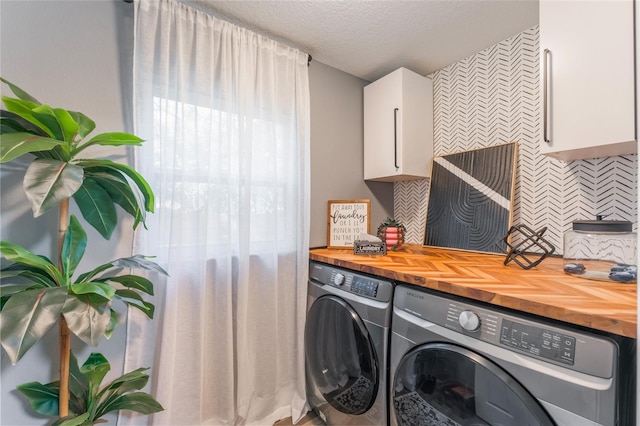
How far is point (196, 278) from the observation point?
1414 millimetres

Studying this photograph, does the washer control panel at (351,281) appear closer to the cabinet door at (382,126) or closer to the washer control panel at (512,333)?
the washer control panel at (512,333)

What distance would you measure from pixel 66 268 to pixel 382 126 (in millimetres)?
1939

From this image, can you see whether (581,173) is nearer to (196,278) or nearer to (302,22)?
(302,22)

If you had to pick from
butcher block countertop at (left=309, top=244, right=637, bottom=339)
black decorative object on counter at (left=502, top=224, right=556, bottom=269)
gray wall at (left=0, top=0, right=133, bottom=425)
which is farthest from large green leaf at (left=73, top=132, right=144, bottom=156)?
black decorative object on counter at (left=502, top=224, right=556, bottom=269)

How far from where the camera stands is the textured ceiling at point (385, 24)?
1.42m

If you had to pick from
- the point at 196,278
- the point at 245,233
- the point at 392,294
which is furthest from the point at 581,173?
the point at 196,278

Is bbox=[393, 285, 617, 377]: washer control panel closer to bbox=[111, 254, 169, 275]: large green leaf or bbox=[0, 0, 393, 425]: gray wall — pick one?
bbox=[111, 254, 169, 275]: large green leaf

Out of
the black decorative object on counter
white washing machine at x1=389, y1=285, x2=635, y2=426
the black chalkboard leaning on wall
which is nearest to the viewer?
white washing machine at x1=389, y1=285, x2=635, y2=426

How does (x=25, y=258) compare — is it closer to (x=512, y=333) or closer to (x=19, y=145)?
(x=19, y=145)

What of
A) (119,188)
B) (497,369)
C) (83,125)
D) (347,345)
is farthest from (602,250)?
(83,125)

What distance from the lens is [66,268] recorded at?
933mm

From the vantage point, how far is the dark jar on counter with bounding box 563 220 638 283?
1021 mm

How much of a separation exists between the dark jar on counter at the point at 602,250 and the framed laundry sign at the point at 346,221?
1089 mm

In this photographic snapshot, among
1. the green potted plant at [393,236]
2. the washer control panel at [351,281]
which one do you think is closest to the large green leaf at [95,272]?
the washer control panel at [351,281]
